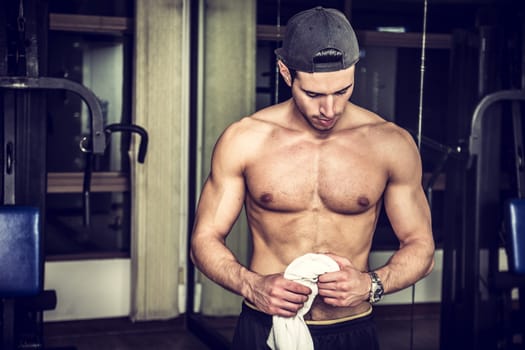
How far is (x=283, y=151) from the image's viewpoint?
2068 mm

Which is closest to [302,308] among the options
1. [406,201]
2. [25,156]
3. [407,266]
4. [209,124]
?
[407,266]

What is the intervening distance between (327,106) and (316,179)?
23 cm

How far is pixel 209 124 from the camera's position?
427 centimetres

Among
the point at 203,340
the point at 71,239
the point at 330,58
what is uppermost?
the point at 330,58

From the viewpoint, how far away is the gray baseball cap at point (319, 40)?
1.84 meters

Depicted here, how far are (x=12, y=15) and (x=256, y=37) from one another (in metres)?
1.13

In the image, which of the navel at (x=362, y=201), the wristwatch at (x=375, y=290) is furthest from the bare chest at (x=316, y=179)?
the wristwatch at (x=375, y=290)

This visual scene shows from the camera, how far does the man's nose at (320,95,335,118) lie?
190cm

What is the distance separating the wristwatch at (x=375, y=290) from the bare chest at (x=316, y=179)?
219 mm

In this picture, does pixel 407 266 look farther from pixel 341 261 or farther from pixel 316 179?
pixel 316 179

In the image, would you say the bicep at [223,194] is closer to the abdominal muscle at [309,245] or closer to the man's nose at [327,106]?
the abdominal muscle at [309,245]

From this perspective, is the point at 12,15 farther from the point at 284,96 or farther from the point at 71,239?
the point at 71,239

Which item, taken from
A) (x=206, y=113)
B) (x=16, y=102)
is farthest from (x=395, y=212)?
(x=206, y=113)

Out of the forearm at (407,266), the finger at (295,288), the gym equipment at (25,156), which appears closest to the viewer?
the finger at (295,288)
